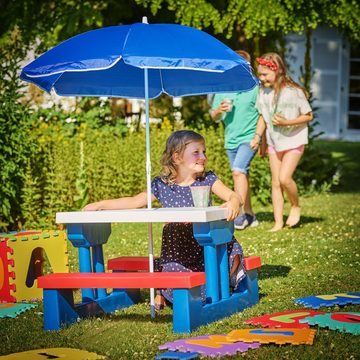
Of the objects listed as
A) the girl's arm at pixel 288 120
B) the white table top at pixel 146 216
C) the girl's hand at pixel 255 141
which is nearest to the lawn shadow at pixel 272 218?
the girl's hand at pixel 255 141

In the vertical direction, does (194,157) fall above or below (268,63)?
below

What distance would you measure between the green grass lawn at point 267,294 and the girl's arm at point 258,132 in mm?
981

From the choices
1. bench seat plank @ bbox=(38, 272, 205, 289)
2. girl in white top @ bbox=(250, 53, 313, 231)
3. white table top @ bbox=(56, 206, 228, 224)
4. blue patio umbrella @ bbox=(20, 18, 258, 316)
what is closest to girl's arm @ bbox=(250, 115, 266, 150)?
girl in white top @ bbox=(250, 53, 313, 231)

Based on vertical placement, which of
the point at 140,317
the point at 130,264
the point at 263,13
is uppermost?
the point at 263,13

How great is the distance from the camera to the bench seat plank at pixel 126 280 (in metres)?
5.65

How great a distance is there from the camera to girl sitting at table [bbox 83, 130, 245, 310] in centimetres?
656

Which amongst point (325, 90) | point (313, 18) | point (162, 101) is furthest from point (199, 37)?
point (325, 90)

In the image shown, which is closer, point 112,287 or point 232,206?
point 112,287

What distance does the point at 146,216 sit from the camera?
19.4ft

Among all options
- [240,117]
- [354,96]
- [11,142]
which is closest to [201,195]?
[240,117]

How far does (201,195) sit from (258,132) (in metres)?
4.19

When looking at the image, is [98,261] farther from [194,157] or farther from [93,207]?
[194,157]

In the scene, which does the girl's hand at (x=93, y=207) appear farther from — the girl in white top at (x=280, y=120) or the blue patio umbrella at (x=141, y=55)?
the girl in white top at (x=280, y=120)

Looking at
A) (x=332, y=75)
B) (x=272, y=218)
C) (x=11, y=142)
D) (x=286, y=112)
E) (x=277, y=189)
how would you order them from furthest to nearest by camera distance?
(x=332, y=75)
(x=272, y=218)
(x=11, y=142)
(x=277, y=189)
(x=286, y=112)
